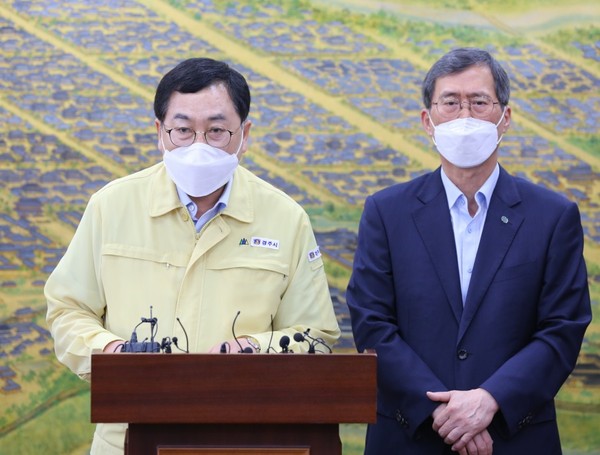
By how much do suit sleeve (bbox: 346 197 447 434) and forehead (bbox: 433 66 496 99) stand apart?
0.38 meters

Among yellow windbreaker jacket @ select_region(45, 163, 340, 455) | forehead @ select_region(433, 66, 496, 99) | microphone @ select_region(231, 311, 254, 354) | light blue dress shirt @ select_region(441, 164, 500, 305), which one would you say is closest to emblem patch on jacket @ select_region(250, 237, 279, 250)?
yellow windbreaker jacket @ select_region(45, 163, 340, 455)

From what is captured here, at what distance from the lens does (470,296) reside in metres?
2.72

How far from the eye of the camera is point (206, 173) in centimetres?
268

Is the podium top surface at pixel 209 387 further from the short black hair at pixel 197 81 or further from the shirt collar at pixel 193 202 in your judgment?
the short black hair at pixel 197 81

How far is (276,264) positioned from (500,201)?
2.07 ft

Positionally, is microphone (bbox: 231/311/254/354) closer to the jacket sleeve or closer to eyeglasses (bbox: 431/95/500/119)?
the jacket sleeve

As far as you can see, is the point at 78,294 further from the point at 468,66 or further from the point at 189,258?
the point at 468,66

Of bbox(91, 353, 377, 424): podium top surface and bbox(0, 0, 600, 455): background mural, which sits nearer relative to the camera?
bbox(91, 353, 377, 424): podium top surface

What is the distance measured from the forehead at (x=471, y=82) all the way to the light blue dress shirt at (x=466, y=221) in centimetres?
24

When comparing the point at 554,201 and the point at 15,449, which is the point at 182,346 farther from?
the point at 15,449

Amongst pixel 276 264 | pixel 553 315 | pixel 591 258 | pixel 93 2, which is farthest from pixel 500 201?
pixel 93 2

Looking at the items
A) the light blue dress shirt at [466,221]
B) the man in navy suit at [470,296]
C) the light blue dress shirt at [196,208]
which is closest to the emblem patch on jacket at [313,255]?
the man in navy suit at [470,296]

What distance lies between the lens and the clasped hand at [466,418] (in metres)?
2.61

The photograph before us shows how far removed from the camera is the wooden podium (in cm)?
218
